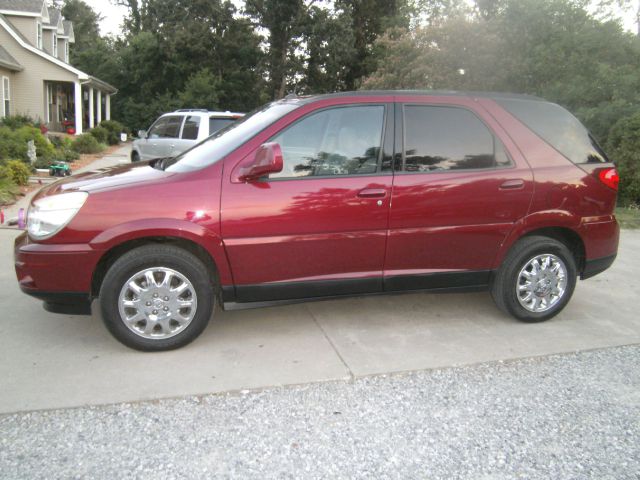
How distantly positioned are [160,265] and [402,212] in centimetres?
180

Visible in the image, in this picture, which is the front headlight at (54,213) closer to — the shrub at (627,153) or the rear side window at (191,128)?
the rear side window at (191,128)

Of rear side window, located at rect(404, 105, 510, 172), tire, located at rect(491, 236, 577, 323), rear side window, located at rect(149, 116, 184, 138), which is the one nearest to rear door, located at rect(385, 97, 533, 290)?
rear side window, located at rect(404, 105, 510, 172)

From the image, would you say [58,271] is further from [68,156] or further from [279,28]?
[279,28]

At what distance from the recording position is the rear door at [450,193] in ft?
14.1

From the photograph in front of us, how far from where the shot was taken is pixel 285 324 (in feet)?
15.5

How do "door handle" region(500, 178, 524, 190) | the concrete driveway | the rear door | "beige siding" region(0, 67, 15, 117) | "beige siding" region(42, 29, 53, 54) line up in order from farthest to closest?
"beige siding" region(42, 29, 53, 54) < "beige siding" region(0, 67, 15, 117) < "door handle" region(500, 178, 524, 190) < the rear door < the concrete driveway

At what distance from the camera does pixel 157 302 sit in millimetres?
3932

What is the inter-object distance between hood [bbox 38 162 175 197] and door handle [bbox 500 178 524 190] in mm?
2550

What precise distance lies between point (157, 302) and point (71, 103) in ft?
115

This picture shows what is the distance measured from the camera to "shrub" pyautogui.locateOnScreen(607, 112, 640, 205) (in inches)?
434

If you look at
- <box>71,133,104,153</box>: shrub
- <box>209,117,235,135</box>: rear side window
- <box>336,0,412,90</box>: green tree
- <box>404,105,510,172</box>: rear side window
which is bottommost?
<box>71,133,104,153</box>: shrub

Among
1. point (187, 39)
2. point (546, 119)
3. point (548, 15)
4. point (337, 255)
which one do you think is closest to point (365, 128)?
point (337, 255)

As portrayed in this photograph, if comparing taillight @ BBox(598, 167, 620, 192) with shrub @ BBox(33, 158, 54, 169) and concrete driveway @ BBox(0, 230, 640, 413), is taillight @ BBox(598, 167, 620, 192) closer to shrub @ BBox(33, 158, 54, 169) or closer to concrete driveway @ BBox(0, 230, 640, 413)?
concrete driveway @ BBox(0, 230, 640, 413)

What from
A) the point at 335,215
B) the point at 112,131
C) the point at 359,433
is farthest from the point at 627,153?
the point at 112,131
